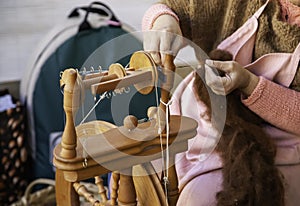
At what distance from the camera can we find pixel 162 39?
82 centimetres

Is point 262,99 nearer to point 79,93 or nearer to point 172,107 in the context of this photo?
point 172,107

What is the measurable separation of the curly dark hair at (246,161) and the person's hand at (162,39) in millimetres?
113

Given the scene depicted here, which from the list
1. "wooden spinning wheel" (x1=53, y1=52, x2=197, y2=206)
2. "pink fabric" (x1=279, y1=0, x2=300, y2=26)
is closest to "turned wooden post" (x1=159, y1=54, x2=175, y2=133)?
"wooden spinning wheel" (x1=53, y1=52, x2=197, y2=206)

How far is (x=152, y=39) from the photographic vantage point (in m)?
0.83

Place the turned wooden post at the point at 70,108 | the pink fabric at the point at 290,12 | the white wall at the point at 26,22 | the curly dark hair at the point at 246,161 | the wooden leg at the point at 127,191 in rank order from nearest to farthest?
1. the turned wooden post at the point at 70,108
2. the wooden leg at the point at 127,191
3. the curly dark hair at the point at 246,161
4. the pink fabric at the point at 290,12
5. the white wall at the point at 26,22

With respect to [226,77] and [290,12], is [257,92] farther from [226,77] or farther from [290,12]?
[290,12]

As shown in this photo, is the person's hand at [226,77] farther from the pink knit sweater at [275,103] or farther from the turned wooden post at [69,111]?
the turned wooden post at [69,111]

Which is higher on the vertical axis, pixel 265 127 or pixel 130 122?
pixel 130 122

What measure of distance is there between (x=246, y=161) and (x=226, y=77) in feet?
0.50

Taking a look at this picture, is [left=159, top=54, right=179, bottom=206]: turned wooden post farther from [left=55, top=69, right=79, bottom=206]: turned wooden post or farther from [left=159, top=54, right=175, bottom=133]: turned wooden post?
[left=55, top=69, right=79, bottom=206]: turned wooden post

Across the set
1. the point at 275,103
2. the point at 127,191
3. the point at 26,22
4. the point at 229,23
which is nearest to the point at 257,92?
the point at 275,103

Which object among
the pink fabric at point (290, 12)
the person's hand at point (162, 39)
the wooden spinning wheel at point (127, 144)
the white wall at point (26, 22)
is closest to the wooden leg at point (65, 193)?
the wooden spinning wheel at point (127, 144)

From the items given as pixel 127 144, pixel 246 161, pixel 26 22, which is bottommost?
pixel 26 22

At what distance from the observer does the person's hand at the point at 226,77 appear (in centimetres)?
83
